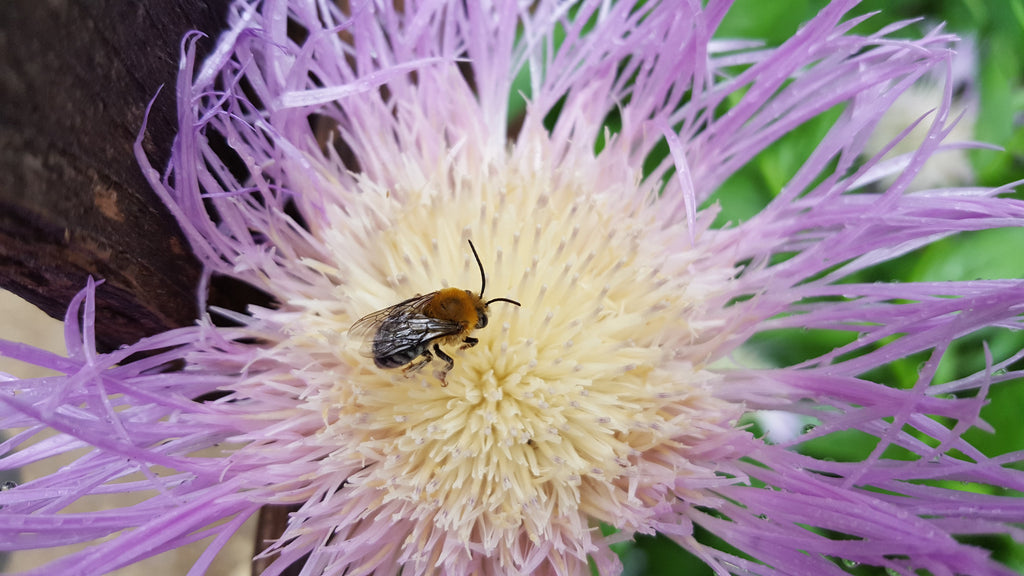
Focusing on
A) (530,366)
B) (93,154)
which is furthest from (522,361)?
(93,154)

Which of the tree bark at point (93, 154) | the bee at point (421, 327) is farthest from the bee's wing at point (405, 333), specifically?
the tree bark at point (93, 154)

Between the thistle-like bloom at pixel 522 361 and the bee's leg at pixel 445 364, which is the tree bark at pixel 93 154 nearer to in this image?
the thistle-like bloom at pixel 522 361

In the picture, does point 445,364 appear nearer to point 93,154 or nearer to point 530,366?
point 530,366

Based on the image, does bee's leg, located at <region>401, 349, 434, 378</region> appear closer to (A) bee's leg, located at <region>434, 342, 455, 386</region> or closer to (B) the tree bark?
(A) bee's leg, located at <region>434, 342, 455, 386</region>

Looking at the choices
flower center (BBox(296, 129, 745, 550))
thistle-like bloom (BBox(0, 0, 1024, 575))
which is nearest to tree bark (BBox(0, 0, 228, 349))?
thistle-like bloom (BBox(0, 0, 1024, 575))

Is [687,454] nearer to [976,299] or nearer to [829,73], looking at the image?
[976,299]

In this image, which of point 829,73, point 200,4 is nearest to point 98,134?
point 200,4

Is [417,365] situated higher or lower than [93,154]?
lower
